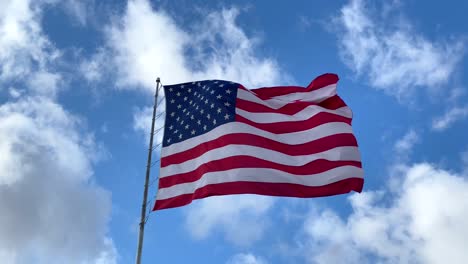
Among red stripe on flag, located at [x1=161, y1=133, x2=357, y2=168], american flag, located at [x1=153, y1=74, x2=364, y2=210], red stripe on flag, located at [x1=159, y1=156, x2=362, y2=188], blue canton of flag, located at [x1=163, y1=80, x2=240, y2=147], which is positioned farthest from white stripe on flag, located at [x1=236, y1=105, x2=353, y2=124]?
red stripe on flag, located at [x1=159, y1=156, x2=362, y2=188]

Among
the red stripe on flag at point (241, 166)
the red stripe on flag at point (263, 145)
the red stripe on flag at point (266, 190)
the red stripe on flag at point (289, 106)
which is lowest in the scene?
the red stripe on flag at point (266, 190)

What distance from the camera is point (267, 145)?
21734 millimetres

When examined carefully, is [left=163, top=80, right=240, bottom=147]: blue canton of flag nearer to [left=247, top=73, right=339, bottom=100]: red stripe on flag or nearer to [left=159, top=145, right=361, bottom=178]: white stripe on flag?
[left=159, top=145, right=361, bottom=178]: white stripe on flag

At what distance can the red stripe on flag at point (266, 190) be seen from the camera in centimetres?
2002

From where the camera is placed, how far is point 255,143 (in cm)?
2156

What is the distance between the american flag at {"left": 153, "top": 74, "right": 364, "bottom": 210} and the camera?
20.5 m

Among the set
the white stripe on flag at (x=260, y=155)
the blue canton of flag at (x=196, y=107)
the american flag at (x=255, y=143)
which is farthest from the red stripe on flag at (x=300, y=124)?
the white stripe on flag at (x=260, y=155)

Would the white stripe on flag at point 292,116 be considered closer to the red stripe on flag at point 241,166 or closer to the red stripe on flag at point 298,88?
the red stripe on flag at point 298,88

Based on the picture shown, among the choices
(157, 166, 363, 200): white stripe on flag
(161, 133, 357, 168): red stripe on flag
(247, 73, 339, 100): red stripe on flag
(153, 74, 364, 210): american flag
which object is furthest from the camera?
(247, 73, 339, 100): red stripe on flag

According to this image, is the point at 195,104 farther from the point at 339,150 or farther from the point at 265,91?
the point at 339,150

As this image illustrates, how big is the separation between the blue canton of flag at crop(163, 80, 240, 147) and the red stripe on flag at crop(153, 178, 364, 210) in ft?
8.56

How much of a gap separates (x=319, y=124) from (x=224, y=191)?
494cm

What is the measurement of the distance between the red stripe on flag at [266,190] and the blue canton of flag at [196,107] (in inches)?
103

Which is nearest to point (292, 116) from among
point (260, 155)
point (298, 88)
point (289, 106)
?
point (289, 106)
